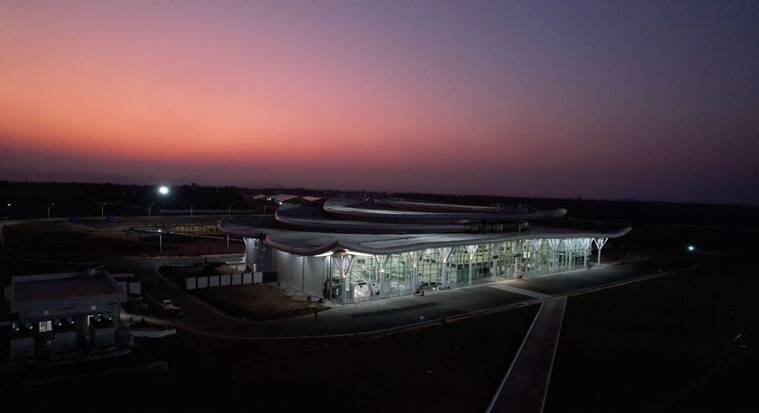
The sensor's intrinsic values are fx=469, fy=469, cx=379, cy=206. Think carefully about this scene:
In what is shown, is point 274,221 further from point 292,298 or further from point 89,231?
point 89,231

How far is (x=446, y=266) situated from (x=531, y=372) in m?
18.2

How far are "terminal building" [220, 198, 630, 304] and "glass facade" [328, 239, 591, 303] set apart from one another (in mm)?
70

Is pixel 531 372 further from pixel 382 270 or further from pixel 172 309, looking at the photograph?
pixel 172 309

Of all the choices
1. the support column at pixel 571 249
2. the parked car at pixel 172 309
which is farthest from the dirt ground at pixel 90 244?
the support column at pixel 571 249

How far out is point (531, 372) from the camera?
1917 cm

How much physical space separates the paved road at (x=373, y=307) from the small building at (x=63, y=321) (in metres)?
4.82

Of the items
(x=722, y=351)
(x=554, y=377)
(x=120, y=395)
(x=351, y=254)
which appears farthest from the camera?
(x=351, y=254)

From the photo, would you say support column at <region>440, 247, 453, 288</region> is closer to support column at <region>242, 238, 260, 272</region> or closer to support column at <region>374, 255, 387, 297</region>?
support column at <region>374, 255, 387, 297</region>

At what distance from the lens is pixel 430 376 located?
18844mm

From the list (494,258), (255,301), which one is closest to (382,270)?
(255,301)

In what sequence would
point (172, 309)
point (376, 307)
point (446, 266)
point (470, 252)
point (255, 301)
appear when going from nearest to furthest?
point (172, 309) → point (376, 307) → point (255, 301) → point (446, 266) → point (470, 252)

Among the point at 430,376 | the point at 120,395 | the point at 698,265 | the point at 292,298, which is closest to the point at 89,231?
the point at 292,298

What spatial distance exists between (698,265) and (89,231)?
80316 mm

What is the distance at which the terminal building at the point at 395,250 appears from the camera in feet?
105
